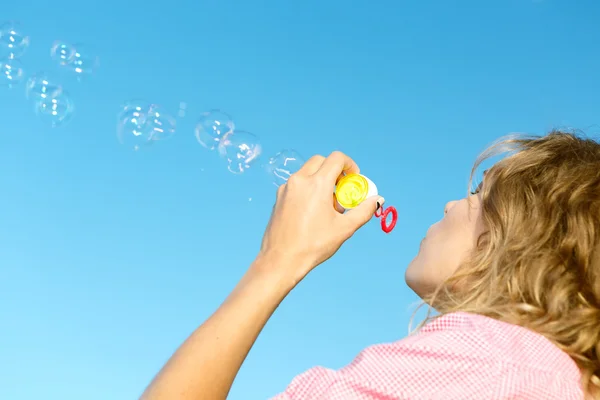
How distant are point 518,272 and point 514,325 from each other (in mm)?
327

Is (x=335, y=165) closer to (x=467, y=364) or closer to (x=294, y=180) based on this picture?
(x=294, y=180)

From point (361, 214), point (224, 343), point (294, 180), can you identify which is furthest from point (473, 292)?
point (224, 343)

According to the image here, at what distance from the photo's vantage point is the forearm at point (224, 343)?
210 cm

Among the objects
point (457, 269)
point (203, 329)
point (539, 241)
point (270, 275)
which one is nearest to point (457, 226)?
point (457, 269)

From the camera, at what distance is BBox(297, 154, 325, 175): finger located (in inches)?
106

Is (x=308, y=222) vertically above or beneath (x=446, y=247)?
above

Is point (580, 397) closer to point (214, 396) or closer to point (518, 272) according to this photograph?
point (518, 272)

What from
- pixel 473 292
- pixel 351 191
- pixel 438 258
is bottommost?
pixel 473 292

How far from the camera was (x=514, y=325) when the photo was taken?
211 cm

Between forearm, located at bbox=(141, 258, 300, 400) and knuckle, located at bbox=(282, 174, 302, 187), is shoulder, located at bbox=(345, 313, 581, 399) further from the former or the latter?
knuckle, located at bbox=(282, 174, 302, 187)

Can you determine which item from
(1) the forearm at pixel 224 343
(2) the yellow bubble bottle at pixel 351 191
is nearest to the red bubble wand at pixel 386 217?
(2) the yellow bubble bottle at pixel 351 191

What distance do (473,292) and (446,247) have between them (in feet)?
1.26

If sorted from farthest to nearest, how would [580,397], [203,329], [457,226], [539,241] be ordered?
[457,226]
[539,241]
[203,329]
[580,397]

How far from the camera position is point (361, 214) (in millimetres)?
2664
